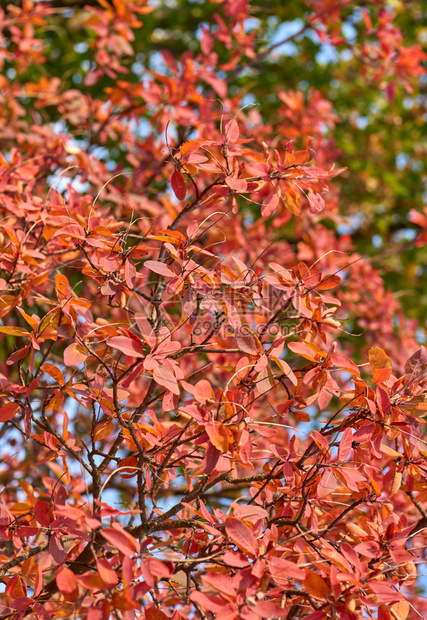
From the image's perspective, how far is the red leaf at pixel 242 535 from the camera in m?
0.84

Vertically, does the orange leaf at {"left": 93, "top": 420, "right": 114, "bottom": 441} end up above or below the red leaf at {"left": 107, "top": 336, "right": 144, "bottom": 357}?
below

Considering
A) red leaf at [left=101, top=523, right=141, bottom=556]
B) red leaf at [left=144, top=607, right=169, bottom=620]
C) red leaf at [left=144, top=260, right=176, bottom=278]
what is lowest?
red leaf at [left=144, top=607, right=169, bottom=620]

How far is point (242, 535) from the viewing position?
2.80ft

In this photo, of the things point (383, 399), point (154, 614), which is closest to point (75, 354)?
point (154, 614)

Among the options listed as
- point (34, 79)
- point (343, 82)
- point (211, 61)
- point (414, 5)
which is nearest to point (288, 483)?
point (211, 61)

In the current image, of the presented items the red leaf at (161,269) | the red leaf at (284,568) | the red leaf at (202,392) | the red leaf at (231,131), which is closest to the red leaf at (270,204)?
the red leaf at (231,131)

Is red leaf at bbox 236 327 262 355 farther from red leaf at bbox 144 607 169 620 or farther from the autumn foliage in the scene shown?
red leaf at bbox 144 607 169 620

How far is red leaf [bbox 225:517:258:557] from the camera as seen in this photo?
2.77ft

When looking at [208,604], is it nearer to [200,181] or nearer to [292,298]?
[292,298]

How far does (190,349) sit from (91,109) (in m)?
1.69

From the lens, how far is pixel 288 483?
1.05m

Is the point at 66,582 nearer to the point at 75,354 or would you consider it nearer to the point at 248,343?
the point at 75,354

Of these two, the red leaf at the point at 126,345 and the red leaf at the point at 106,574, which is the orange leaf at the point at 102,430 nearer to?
the red leaf at the point at 126,345

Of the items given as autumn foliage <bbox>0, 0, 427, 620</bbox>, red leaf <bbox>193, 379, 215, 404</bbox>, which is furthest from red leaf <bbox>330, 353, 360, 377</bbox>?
red leaf <bbox>193, 379, 215, 404</bbox>
